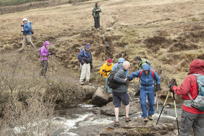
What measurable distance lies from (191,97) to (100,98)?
29.5 feet

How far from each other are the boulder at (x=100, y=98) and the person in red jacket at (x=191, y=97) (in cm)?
840

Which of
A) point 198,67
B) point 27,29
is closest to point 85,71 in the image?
point 27,29

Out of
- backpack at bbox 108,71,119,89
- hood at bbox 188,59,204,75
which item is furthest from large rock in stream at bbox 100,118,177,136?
hood at bbox 188,59,204,75

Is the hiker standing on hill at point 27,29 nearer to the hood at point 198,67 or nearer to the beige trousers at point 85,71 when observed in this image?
the beige trousers at point 85,71

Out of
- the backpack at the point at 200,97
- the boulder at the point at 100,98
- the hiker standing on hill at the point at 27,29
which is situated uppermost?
the hiker standing on hill at the point at 27,29

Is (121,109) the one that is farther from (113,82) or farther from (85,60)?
(113,82)

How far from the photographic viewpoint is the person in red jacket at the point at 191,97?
352 inches

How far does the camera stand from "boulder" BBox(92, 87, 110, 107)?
695 inches

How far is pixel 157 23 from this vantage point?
113 ft

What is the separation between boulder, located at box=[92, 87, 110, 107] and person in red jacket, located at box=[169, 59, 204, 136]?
27.6 ft

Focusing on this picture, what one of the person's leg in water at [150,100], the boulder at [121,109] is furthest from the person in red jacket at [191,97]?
the boulder at [121,109]

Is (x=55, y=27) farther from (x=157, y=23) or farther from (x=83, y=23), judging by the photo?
(x=157, y=23)

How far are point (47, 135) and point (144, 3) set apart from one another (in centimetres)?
3583

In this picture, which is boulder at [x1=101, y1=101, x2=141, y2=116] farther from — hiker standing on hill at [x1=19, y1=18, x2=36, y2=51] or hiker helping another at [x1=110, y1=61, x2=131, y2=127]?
hiker standing on hill at [x1=19, y1=18, x2=36, y2=51]
